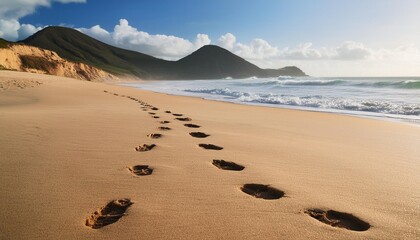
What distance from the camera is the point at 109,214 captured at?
1603 mm

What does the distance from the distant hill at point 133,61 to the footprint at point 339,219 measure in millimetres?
110809

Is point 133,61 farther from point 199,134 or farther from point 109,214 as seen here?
point 109,214

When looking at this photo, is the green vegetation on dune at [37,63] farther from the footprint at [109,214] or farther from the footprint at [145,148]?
the footprint at [109,214]

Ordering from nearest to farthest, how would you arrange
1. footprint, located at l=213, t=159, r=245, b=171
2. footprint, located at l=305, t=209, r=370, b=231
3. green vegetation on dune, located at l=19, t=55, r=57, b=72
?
footprint, located at l=305, t=209, r=370, b=231, footprint, located at l=213, t=159, r=245, b=171, green vegetation on dune, located at l=19, t=55, r=57, b=72

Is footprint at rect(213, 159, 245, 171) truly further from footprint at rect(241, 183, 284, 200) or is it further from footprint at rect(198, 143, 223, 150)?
footprint at rect(198, 143, 223, 150)

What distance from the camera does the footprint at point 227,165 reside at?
8.50 ft

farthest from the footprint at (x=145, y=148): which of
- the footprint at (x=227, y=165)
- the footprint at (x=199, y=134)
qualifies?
the footprint at (x=199, y=134)

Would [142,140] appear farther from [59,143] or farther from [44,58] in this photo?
[44,58]

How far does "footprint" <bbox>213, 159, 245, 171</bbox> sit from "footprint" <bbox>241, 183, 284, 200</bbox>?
0.42 m

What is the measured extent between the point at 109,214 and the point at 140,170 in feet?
2.56

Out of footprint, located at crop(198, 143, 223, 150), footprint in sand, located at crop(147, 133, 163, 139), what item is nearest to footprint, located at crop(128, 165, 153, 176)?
footprint, located at crop(198, 143, 223, 150)

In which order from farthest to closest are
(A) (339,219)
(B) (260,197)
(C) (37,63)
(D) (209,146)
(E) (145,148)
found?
1. (C) (37,63)
2. (D) (209,146)
3. (E) (145,148)
4. (B) (260,197)
5. (A) (339,219)

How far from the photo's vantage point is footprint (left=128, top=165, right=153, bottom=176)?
2.30 m

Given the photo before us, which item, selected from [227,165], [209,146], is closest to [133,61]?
[209,146]
